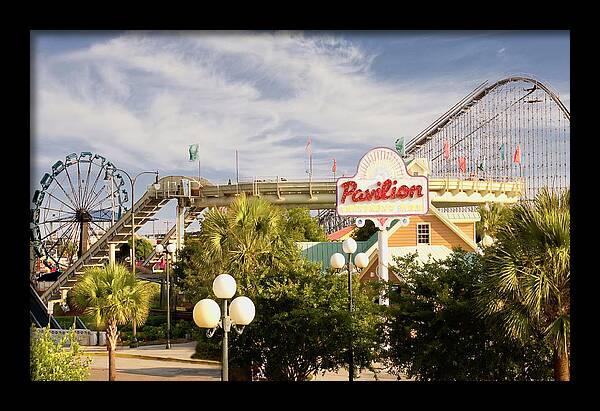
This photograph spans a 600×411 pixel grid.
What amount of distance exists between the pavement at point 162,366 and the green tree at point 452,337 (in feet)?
12.7

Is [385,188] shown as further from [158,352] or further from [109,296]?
[158,352]

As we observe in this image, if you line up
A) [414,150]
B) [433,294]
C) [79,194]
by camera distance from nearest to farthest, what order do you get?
[433,294] → [79,194] → [414,150]

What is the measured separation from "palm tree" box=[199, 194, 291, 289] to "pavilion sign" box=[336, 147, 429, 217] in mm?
3948

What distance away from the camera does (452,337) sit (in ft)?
31.1

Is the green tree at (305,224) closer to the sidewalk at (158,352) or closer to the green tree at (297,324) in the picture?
the sidewalk at (158,352)

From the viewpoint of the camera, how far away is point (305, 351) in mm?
11008

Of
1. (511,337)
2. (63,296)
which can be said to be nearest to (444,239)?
(511,337)

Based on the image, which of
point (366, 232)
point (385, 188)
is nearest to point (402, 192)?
point (385, 188)

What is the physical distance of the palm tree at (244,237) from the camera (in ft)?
42.0

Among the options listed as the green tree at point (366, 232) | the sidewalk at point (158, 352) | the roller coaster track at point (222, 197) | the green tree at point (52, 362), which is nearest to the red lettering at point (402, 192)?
the sidewalk at point (158, 352)
